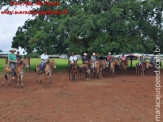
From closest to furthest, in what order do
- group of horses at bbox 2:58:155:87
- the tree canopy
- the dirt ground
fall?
the dirt ground → group of horses at bbox 2:58:155:87 → the tree canopy

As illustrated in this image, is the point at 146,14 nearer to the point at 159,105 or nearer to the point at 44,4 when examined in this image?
the point at 44,4

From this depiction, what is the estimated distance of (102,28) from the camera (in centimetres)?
2053

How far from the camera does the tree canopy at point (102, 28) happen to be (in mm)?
19234

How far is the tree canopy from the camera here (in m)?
19.2

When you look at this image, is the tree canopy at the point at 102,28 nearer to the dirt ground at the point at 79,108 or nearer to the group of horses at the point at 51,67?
the group of horses at the point at 51,67

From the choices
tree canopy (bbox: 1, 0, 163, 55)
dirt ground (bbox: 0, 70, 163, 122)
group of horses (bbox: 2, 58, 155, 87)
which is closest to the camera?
dirt ground (bbox: 0, 70, 163, 122)

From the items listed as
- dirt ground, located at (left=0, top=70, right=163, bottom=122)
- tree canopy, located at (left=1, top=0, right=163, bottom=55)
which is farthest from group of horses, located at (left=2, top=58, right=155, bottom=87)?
dirt ground, located at (left=0, top=70, right=163, bottom=122)

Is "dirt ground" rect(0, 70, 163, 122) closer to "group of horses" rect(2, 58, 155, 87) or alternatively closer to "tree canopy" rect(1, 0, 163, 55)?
"group of horses" rect(2, 58, 155, 87)

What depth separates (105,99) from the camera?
857cm

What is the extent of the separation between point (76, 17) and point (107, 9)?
453 cm

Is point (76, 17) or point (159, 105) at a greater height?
point (76, 17)

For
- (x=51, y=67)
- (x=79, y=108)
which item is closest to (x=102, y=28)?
(x=51, y=67)

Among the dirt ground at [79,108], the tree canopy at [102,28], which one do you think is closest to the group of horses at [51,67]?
the tree canopy at [102,28]

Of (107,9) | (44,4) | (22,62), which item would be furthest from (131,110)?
(44,4)
